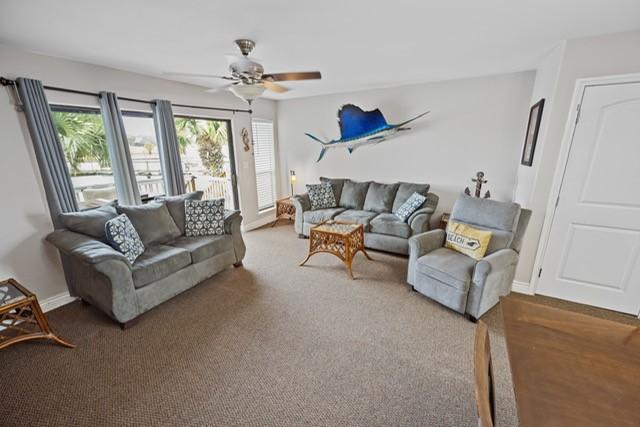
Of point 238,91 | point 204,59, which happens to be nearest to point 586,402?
point 238,91

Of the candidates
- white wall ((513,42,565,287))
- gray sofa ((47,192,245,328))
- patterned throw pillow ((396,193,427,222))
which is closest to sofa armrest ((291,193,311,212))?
gray sofa ((47,192,245,328))

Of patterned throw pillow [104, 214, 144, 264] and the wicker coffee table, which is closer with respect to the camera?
patterned throw pillow [104, 214, 144, 264]

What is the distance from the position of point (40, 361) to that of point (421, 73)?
4.69m

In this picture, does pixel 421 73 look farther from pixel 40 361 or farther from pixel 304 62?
pixel 40 361

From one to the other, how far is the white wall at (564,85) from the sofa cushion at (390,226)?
1295 millimetres

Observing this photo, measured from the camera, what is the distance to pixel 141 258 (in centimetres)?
258

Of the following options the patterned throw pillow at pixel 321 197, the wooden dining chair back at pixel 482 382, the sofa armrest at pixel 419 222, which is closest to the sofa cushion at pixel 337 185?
the patterned throw pillow at pixel 321 197

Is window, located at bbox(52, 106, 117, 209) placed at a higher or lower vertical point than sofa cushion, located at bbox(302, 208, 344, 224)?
higher

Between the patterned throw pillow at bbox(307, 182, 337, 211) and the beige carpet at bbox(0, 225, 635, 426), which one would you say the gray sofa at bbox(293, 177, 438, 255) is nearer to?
the patterned throw pillow at bbox(307, 182, 337, 211)

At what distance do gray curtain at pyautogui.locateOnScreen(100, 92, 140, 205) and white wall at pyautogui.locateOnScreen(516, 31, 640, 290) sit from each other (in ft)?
14.2

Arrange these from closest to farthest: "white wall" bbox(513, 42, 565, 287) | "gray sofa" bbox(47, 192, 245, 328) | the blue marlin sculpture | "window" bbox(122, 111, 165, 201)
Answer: "gray sofa" bbox(47, 192, 245, 328) → "white wall" bbox(513, 42, 565, 287) → "window" bbox(122, 111, 165, 201) → the blue marlin sculpture

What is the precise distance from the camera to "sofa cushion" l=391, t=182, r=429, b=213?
403 cm

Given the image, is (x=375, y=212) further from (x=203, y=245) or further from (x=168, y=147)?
(x=168, y=147)

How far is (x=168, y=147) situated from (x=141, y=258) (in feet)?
5.28
